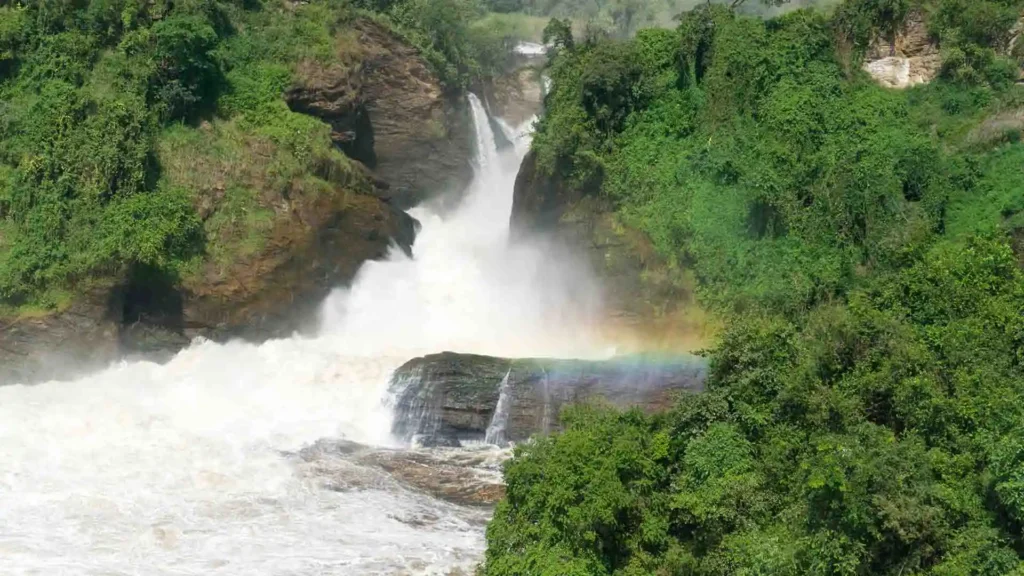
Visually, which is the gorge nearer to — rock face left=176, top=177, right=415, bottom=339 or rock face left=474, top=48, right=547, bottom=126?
rock face left=176, top=177, right=415, bottom=339

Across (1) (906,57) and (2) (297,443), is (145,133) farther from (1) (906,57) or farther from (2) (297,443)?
(1) (906,57)

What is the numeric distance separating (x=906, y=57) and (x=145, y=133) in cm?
2170

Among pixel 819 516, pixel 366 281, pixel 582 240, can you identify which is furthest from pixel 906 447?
pixel 366 281

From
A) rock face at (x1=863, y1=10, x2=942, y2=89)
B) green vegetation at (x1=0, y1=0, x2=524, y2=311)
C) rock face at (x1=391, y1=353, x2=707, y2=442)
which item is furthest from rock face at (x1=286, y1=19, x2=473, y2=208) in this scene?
rock face at (x1=863, y1=10, x2=942, y2=89)

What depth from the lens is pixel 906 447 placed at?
14703 millimetres

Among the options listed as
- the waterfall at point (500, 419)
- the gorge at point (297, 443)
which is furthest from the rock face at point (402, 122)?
the waterfall at point (500, 419)

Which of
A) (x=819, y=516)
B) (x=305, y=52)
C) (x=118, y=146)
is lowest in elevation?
(x=819, y=516)

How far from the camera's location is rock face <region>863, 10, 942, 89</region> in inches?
1140

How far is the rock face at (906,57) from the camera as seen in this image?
95.0ft

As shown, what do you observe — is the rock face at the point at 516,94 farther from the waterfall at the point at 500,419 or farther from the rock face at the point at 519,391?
the waterfall at the point at 500,419

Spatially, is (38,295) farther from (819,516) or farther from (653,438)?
(819,516)

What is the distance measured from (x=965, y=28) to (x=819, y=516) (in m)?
18.7

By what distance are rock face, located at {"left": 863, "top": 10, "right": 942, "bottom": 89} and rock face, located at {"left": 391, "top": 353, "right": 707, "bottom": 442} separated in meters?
11.0

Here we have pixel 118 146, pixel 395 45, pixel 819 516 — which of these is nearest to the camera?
pixel 819 516
